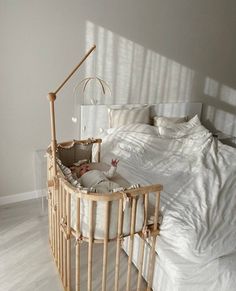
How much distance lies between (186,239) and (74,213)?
0.65 meters

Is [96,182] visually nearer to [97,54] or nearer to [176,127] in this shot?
[97,54]

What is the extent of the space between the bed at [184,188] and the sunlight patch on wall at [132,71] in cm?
18

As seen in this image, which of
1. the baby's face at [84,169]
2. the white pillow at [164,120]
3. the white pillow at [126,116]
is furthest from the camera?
the white pillow at [164,120]

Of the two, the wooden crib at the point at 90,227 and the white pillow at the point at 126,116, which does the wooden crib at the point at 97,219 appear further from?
the white pillow at the point at 126,116

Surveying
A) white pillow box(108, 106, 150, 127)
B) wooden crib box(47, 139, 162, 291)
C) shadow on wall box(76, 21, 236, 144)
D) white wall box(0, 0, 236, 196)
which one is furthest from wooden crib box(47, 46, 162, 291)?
shadow on wall box(76, 21, 236, 144)

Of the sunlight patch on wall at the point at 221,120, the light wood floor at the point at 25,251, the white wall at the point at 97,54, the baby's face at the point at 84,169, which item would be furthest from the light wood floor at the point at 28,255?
the sunlight patch on wall at the point at 221,120

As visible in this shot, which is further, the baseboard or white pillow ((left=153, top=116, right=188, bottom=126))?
white pillow ((left=153, top=116, right=188, bottom=126))

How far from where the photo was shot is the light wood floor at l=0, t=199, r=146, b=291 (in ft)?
6.35

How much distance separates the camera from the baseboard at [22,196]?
9.53 ft

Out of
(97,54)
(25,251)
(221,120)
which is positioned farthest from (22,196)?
(221,120)

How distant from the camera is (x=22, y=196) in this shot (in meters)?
3.00

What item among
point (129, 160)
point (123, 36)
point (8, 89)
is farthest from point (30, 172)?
point (123, 36)

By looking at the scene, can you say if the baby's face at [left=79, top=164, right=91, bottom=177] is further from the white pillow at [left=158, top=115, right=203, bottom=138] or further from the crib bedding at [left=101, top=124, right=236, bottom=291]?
the white pillow at [left=158, top=115, right=203, bottom=138]

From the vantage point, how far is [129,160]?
2.58 metres
